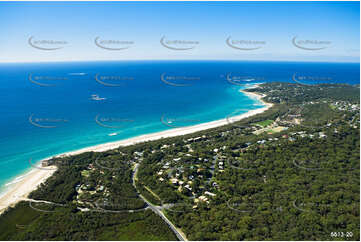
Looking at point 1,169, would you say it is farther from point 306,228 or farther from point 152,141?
point 306,228

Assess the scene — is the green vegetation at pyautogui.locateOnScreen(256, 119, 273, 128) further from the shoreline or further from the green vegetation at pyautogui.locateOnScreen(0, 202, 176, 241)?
the green vegetation at pyautogui.locateOnScreen(0, 202, 176, 241)

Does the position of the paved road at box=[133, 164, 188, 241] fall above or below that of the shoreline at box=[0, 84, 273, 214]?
below

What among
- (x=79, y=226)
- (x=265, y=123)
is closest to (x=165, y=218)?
(x=79, y=226)

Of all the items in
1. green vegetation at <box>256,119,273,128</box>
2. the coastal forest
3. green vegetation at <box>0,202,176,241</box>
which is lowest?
green vegetation at <box>0,202,176,241</box>

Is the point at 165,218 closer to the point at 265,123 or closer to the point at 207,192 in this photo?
the point at 207,192

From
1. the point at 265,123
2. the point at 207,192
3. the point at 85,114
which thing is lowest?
the point at 207,192

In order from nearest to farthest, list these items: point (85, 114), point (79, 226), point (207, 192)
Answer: point (79, 226) → point (207, 192) → point (85, 114)

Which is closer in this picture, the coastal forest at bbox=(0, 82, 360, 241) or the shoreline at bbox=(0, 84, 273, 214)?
the coastal forest at bbox=(0, 82, 360, 241)

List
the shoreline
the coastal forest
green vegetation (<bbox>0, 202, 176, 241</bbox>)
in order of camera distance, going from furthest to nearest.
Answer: the shoreline, green vegetation (<bbox>0, 202, 176, 241</bbox>), the coastal forest

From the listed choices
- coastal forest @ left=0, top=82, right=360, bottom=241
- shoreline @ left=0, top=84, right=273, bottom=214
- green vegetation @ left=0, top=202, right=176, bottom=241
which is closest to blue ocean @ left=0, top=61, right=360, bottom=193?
shoreline @ left=0, top=84, right=273, bottom=214
